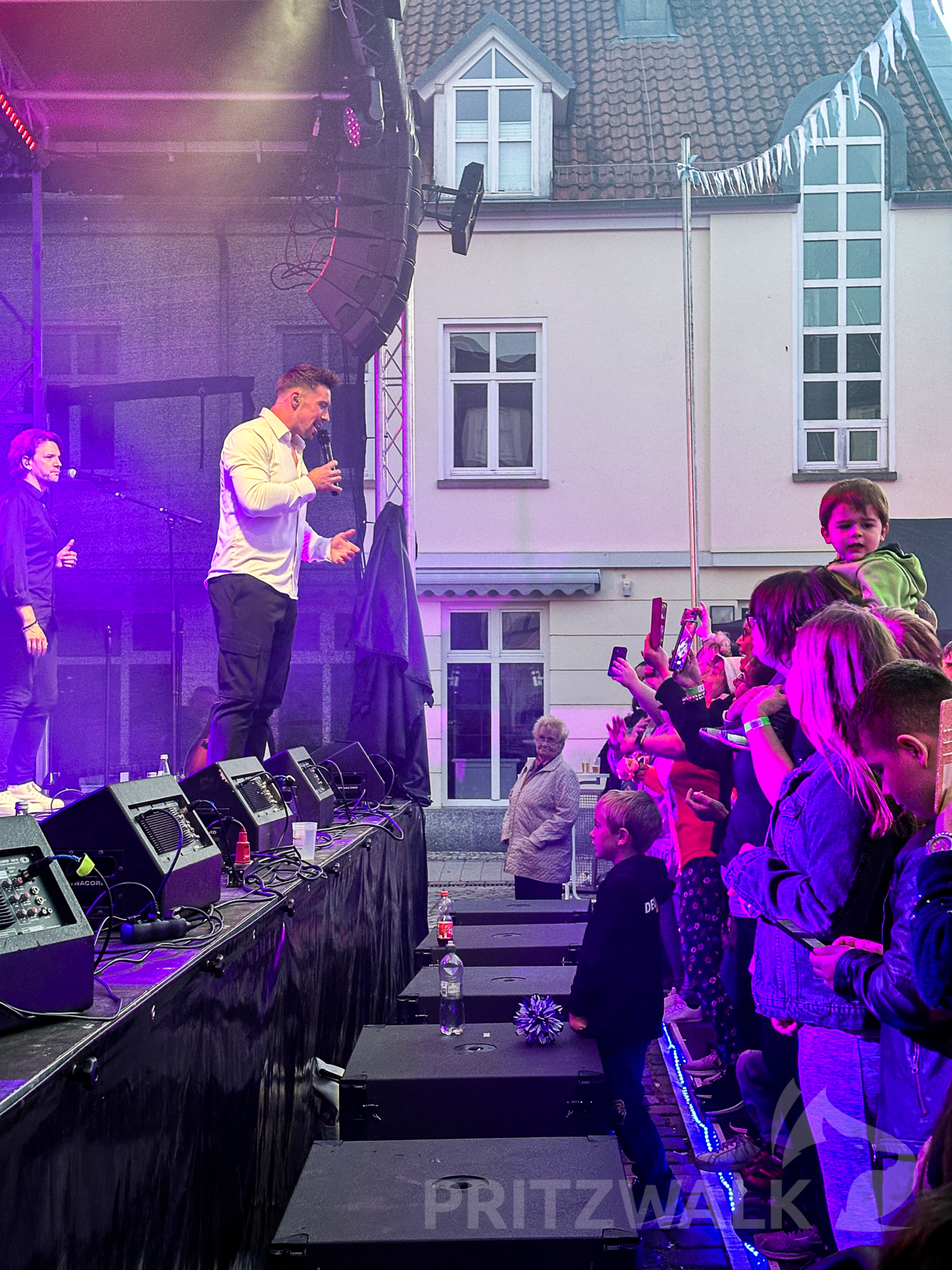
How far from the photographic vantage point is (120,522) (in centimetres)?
639

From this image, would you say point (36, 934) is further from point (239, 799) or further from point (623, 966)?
point (623, 966)

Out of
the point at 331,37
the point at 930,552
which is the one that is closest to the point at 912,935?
the point at 331,37

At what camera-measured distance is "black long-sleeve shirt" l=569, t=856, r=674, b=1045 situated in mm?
3158

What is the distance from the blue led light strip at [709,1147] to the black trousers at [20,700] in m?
3.21

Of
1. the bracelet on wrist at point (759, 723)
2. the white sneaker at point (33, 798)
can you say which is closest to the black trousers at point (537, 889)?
the white sneaker at point (33, 798)

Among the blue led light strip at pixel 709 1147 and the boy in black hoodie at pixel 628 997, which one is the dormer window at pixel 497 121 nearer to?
the blue led light strip at pixel 709 1147

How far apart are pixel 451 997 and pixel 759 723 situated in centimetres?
132

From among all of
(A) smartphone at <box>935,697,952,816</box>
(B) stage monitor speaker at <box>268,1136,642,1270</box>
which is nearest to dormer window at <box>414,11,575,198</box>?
(B) stage monitor speaker at <box>268,1136,642,1270</box>

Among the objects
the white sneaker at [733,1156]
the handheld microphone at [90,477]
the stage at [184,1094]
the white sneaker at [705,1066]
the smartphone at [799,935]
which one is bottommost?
the white sneaker at [705,1066]

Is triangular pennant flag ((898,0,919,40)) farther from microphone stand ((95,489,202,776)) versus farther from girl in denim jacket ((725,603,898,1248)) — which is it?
girl in denim jacket ((725,603,898,1248))

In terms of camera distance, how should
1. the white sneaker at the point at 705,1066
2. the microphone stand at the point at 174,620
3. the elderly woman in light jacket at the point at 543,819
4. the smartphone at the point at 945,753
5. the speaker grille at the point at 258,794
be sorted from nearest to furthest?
the smartphone at the point at 945,753
the speaker grille at the point at 258,794
the white sneaker at the point at 705,1066
the elderly woman in light jacket at the point at 543,819
the microphone stand at the point at 174,620

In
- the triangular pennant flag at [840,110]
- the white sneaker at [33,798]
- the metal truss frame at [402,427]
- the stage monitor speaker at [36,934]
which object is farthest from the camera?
the triangular pennant flag at [840,110]

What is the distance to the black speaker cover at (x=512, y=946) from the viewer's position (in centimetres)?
429

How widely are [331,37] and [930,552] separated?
6290 mm
